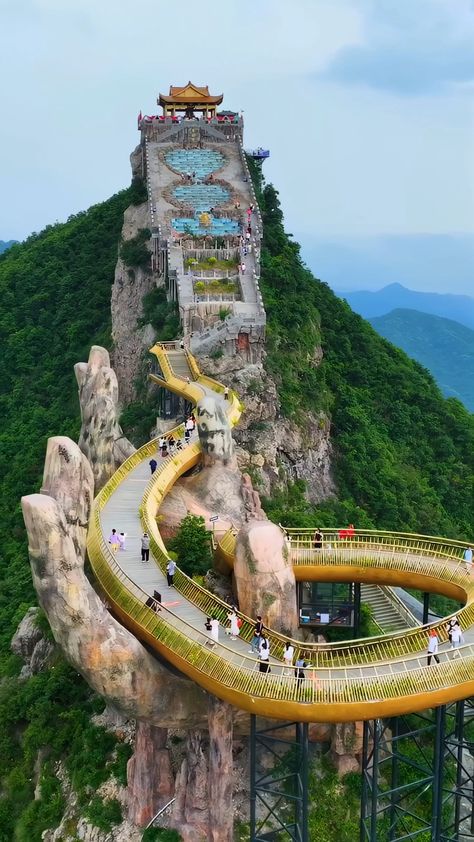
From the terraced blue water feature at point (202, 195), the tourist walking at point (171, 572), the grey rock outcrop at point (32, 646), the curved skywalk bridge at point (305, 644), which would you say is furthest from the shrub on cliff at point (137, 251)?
the tourist walking at point (171, 572)

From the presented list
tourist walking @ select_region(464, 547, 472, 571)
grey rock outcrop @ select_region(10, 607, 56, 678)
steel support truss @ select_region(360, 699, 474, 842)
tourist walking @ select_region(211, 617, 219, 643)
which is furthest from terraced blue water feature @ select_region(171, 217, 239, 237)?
tourist walking @ select_region(211, 617, 219, 643)

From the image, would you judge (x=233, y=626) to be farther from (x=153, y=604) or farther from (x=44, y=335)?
(x=44, y=335)

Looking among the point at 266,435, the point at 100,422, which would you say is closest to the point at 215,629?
the point at 100,422

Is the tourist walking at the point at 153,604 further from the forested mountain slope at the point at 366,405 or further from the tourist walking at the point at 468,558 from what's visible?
the forested mountain slope at the point at 366,405

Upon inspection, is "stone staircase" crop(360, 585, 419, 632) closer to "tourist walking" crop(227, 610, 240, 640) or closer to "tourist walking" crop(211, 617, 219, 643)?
"tourist walking" crop(227, 610, 240, 640)

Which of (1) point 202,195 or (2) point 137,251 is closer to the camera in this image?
(2) point 137,251

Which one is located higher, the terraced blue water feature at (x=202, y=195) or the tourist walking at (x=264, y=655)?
the terraced blue water feature at (x=202, y=195)

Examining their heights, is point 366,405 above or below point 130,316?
below

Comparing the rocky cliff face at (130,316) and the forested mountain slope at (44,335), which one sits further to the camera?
the rocky cliff face at (130,316)
